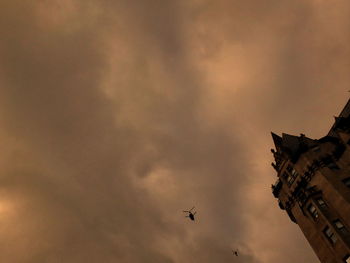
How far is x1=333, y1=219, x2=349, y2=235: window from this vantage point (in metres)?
46.4

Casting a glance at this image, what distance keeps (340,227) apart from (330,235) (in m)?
2.43

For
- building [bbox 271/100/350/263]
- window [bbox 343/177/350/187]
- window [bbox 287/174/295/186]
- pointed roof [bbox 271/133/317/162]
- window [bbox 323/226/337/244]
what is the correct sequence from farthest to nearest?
window [bbox 287/174/295/186]
pointed roof [bbox 271/133/317/162]
window [bbox 343/177/350/187]
window [bbox 323/226/337/244]
building [bbox 271/100/350/263]

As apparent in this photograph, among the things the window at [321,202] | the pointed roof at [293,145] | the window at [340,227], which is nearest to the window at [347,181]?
the window at [321,202]

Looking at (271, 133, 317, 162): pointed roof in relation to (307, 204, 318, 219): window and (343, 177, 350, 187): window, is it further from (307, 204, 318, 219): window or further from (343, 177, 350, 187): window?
(307, 204, 318, 219): window

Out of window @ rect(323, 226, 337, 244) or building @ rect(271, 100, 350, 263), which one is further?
window @ rect(323, 226, 337, 244)

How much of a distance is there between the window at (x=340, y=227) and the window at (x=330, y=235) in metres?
1.39

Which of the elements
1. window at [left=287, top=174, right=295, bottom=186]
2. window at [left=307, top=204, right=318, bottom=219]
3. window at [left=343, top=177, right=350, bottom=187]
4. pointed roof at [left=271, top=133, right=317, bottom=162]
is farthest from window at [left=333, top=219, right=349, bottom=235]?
pointed roof at [left=271, top=133, right=317, bottom=162]

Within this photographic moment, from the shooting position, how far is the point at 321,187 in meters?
51.9

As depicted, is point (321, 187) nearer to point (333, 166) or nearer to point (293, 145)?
point (333, 166)

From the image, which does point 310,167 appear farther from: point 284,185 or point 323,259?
point 323,259

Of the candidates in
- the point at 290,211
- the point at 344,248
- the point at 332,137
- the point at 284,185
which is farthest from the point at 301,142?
the point at 344,248

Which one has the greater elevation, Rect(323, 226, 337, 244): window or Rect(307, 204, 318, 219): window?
Rect(307, 204, 318, 219): window

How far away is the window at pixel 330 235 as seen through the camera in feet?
157

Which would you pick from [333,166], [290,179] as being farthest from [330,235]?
[290,179]
